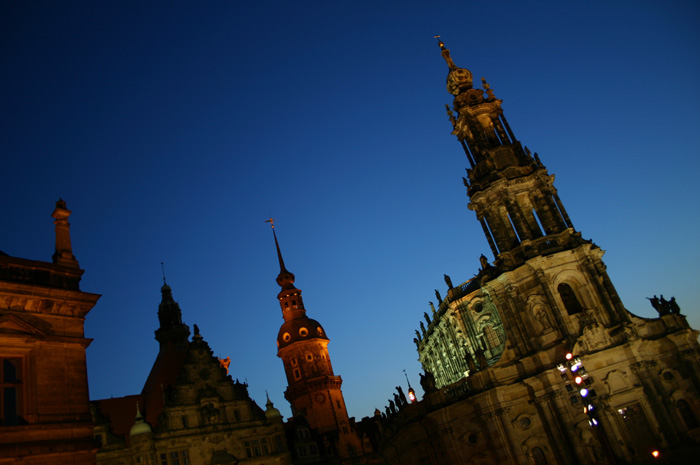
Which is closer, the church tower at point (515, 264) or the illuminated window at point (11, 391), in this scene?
the illuminated window at point (11, 391)

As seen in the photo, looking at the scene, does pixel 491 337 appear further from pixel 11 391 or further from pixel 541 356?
pixel 11 391

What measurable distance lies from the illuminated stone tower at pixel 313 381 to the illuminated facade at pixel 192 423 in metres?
18.4

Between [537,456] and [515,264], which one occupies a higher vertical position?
[515,264]

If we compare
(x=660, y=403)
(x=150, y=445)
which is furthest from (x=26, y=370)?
Answer: (x=660, y=403)

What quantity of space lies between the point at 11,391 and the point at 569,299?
38251mm

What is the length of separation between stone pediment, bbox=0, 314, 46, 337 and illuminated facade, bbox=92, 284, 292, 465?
27.3m

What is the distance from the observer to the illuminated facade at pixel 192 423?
4297cm

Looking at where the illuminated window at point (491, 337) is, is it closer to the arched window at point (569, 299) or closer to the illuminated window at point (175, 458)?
Answer: the arched window at point (569, 299)

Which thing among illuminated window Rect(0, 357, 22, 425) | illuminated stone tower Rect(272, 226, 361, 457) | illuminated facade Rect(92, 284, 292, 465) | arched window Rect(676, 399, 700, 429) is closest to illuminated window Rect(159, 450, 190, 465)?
illuminated facade Rect(92, 284, 292, 465)

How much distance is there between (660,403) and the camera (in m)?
37.6

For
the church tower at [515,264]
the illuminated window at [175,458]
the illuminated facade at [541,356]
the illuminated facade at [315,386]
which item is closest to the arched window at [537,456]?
the illuminated facade at [541,356]

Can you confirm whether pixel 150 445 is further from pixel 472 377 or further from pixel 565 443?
pixel 565 443

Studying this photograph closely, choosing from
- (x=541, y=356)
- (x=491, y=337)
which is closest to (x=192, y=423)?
(x=491, y=337)

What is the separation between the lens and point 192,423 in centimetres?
4553
